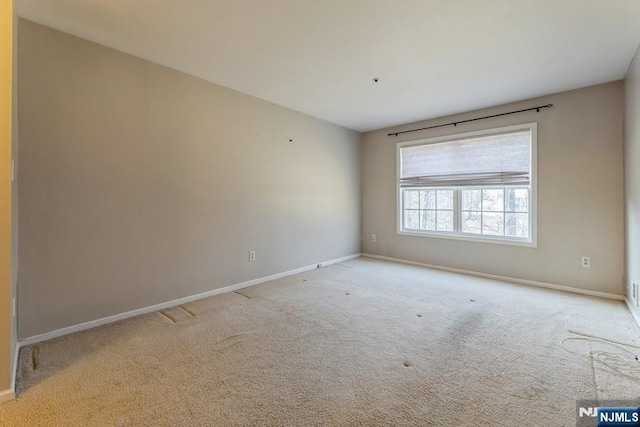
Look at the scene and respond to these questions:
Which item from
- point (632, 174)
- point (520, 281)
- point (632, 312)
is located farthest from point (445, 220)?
point (632, 312)

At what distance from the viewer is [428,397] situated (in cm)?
163

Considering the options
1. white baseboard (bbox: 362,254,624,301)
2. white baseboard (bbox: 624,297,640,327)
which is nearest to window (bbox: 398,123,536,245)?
white baseboard (bbox: 362,254,624,301)

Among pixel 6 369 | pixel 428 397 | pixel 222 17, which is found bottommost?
pixel 428 397

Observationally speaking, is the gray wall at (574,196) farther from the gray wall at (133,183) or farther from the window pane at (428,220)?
the gray wall at (133,183)

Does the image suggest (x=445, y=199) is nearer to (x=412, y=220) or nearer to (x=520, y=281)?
(x=412, y=220)

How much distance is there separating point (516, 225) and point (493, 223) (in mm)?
282

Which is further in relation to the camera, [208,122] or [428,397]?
[208,122]

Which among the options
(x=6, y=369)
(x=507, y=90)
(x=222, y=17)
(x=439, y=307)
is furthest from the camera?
(x=507, y=90)

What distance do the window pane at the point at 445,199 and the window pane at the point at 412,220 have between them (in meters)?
0.41

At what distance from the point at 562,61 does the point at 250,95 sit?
3342mm

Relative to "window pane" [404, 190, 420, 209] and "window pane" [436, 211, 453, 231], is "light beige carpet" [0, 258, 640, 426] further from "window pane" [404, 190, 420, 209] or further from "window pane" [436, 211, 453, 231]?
"window pane" [404, 190, 420, 209]

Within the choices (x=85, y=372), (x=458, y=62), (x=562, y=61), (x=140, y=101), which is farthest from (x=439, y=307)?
(x=140, y=101)

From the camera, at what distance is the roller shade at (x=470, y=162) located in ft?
12.9

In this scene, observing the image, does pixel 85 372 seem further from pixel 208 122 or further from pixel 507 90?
pixel 507 90
